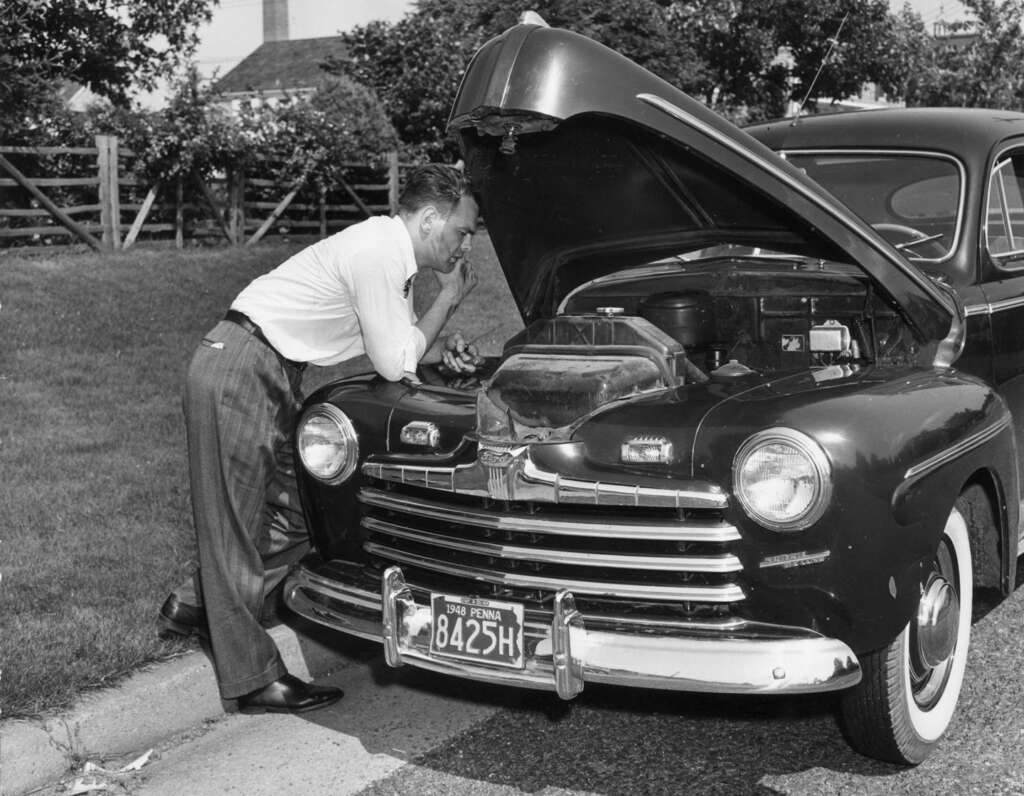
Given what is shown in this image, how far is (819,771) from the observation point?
11.4ft

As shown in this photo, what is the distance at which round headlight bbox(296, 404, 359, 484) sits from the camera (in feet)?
12.4

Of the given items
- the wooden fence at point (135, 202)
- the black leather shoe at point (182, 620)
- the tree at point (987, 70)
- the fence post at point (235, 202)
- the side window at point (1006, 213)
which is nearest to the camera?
the black leather shoe at point (182, 620)

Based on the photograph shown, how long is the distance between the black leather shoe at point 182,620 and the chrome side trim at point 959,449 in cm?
233

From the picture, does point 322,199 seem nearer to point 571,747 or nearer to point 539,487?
point 571,747

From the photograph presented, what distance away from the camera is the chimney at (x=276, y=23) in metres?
47.6

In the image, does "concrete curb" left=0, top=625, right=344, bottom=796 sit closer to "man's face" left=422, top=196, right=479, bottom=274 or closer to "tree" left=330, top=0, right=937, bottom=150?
"man's face" left=422, top=196, right=479, bottom=274

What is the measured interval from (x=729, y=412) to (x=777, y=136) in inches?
94.2

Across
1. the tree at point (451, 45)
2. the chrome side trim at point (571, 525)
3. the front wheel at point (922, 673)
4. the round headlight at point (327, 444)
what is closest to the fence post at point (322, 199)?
the tree at point (451, 45)

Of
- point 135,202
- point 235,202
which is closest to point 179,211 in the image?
point 135,202

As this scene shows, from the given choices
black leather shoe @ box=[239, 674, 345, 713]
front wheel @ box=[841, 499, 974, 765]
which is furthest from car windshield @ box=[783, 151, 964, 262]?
black leather shoe @ box=[239, 674, 345, 713]

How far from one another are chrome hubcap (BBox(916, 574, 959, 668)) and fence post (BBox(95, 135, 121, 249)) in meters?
12.5

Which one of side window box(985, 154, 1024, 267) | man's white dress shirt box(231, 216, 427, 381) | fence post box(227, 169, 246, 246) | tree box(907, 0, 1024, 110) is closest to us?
man's white dress shirt box(231, 216, 427, 381)

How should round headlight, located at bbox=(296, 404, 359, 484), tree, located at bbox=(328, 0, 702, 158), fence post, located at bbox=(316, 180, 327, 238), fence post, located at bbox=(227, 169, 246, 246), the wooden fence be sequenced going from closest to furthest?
round headlight, located at bbox=(296, 404, 359, 484)
the wooden fence
fence post, located at bbox=(227, 169, 246, 246)
fence post, located at bbox=(316, 180, 327, 238)
tree, located at bbox=(328, 0, 702, 158)

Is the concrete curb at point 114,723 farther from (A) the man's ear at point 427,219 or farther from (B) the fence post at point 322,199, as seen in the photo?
(B) the fence post at point 322,199
